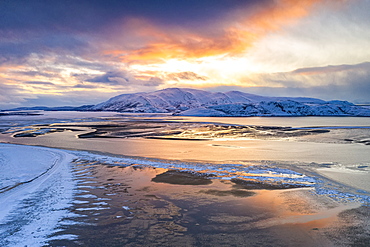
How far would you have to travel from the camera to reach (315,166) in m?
12.2

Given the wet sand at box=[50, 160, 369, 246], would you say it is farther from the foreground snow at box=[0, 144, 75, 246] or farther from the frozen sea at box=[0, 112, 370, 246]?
the foreground snow at box=[0, 144, 75, 246]

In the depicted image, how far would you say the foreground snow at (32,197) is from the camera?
5480 millimetres

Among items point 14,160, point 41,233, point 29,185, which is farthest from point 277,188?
point 14,160

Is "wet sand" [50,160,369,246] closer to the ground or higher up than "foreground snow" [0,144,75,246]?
closer to the ground

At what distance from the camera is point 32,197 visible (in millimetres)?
7973

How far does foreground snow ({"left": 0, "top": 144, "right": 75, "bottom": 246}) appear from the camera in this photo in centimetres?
548

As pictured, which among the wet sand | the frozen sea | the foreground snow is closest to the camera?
the wet sand

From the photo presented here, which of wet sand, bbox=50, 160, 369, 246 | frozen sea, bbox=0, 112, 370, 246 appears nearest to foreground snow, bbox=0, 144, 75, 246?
frozen sea, bbox=0, 112, 370, 246

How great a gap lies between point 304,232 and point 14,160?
48.4 feet

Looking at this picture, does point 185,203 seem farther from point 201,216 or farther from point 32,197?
point 32,197

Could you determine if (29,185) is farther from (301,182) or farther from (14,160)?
(301,182)

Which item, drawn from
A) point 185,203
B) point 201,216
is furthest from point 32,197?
point 201,216

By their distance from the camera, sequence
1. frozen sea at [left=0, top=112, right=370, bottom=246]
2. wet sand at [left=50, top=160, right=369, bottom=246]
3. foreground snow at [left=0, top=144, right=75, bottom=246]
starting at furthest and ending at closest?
foreground snow at [left=0, top=144, right=75, bottom=246] < frozen sea at [left=0, top=112, right=370, bottom=246] < wet sand at [left=50, top=160, right=369, bottom=246]

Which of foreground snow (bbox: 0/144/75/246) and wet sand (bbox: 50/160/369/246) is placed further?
foreground snow (bbox: 0/144/75/246)
